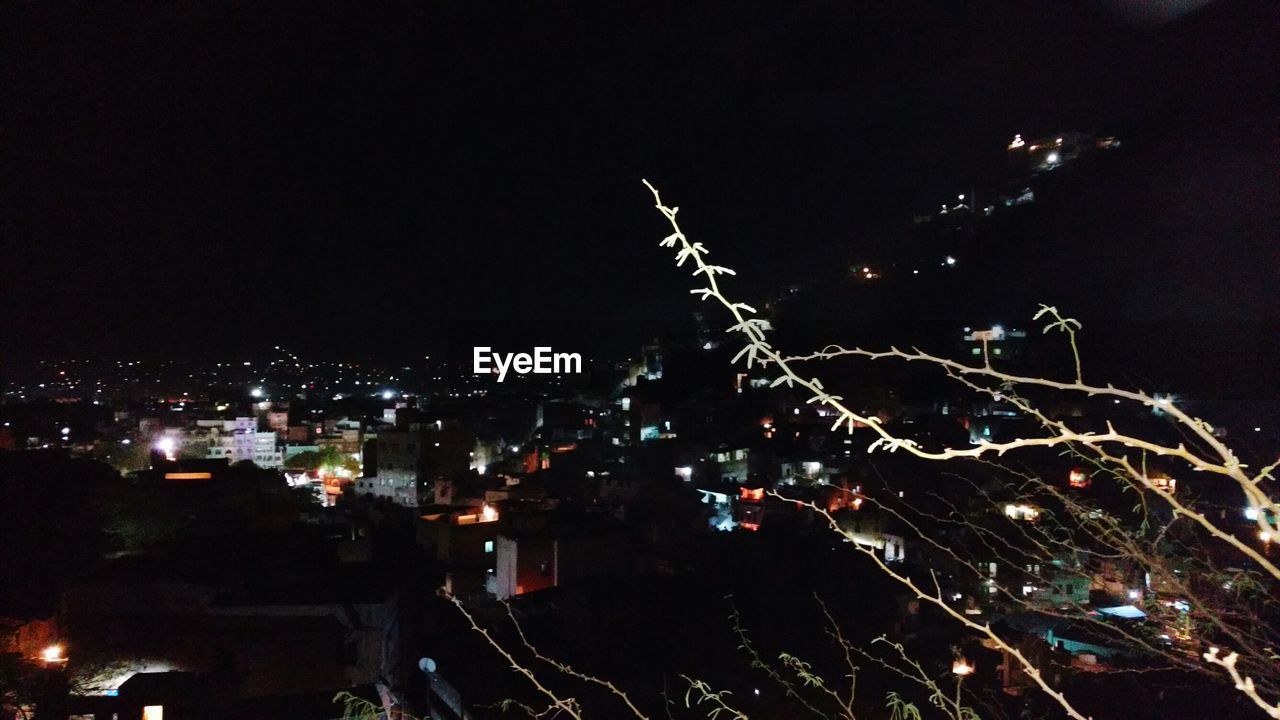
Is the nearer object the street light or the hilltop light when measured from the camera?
the street light

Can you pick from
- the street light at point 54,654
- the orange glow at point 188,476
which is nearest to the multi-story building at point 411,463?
the orange glow at point 188,476

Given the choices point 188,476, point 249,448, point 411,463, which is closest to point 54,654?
point 188,476

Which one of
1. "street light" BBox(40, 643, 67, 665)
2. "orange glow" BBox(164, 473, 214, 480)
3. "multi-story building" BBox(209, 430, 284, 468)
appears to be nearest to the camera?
"street light" BBox(40, 643, 67, 665)

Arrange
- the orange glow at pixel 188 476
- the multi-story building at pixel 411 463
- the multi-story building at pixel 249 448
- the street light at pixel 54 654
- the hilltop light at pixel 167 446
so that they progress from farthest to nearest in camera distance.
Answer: the multi-story building at pixel 249 448
the hilltop light at pixel 167 446
the multi-story building at pixel 411 463
the orange glow at pixel 188 476
the street light at pixel 54 654

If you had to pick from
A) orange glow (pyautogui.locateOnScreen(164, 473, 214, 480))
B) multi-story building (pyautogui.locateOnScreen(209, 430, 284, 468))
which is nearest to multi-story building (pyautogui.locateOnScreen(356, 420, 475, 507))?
orange glow (pyautogui.locateOnScreen(164, 473, 214, 480))

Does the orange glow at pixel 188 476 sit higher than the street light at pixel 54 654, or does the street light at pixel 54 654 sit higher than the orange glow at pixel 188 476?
the orange glow at pixel 188 476

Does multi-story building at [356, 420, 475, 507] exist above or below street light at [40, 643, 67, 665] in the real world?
above

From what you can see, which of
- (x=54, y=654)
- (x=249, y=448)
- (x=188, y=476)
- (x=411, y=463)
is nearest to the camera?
(x=54, y=654)

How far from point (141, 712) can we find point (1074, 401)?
17.8 metres

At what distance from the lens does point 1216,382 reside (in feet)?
53.9

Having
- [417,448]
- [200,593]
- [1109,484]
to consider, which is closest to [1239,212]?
[1109,484]

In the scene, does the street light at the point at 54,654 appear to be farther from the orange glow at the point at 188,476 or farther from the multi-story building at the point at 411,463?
the multi-story building at the point at 411,463

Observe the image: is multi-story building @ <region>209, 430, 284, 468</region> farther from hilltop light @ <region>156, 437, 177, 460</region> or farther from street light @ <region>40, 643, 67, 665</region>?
street light @ <region>40, 643, 67, 665</region>

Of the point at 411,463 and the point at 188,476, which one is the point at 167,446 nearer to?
the point at 188,476
